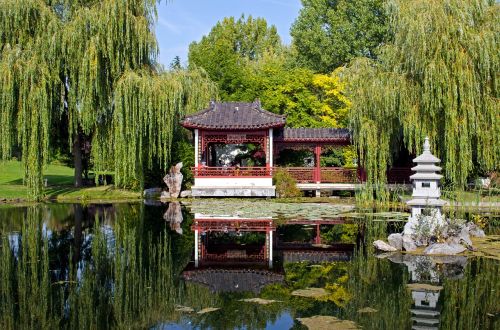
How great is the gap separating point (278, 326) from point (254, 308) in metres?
0.58

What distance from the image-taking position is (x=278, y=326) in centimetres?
508

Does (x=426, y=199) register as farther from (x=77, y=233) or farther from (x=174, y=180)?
(x=174, y=180)

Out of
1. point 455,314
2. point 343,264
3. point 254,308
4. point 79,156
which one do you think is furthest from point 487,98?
point 79,156

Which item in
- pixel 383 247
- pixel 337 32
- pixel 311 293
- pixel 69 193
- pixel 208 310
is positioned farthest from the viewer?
pixel 337 32

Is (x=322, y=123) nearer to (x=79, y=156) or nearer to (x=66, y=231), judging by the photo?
(x=79, y=156)

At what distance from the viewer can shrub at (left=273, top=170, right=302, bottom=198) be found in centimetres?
2000

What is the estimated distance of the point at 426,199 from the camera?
32.3ft

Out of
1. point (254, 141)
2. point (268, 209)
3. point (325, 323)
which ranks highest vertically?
Answer: point (254, 141)

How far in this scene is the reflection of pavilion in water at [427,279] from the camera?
5270mm

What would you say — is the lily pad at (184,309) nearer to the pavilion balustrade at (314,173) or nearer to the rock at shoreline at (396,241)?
the rock at shoreline at (396,241)

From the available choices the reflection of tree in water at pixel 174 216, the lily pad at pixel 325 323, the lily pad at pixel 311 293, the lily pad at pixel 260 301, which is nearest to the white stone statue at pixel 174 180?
the reflection of tree in water at pixel 174 216

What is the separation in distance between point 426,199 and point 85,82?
12576 mm

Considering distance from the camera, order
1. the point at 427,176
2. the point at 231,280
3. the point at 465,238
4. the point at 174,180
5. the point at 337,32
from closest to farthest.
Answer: the point at 231,280 < the point at 465,238 < the point at 427,176 < the point at 174,180 < the point at 337,32

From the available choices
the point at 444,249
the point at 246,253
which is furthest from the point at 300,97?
the point at 246,253
